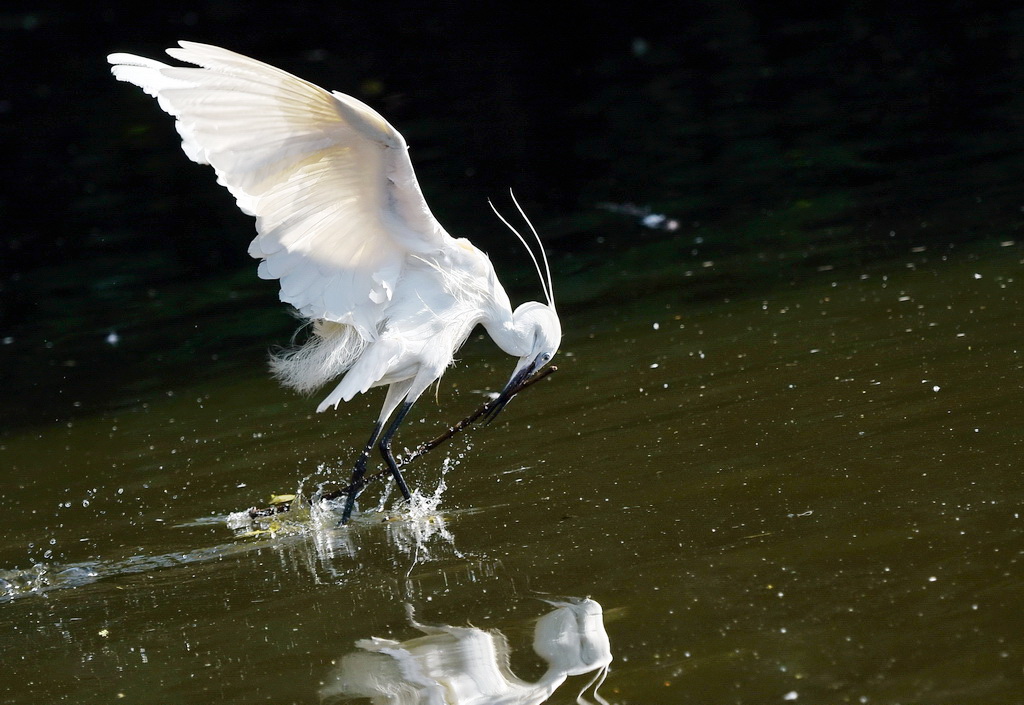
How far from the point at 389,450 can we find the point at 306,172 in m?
1.53

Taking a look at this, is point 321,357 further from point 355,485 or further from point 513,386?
point 513,386

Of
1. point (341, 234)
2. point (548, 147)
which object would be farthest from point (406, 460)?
point (548, 147)

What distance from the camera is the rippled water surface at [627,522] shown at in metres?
3.97

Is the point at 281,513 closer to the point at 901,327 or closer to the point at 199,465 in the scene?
the point at 199,465

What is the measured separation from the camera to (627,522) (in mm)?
5129

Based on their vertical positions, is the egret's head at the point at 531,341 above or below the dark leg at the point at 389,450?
above

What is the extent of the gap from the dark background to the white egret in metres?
2.83

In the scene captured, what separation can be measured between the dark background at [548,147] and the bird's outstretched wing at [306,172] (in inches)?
127

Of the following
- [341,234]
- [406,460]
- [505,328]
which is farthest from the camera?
[406,460]

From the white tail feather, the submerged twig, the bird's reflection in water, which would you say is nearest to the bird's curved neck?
the submerged twig

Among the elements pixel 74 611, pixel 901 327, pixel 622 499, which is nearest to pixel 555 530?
pixel 622 499

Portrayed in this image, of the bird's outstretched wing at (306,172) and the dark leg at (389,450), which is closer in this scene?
the bird's outstretched wing at (306,172)

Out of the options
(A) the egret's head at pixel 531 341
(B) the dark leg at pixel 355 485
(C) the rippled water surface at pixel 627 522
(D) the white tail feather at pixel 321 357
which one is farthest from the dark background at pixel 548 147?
(B) the dark leg at pixel 355 485

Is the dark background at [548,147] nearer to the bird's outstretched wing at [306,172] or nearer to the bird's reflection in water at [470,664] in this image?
the bird's outstretched wing at [306,172]
